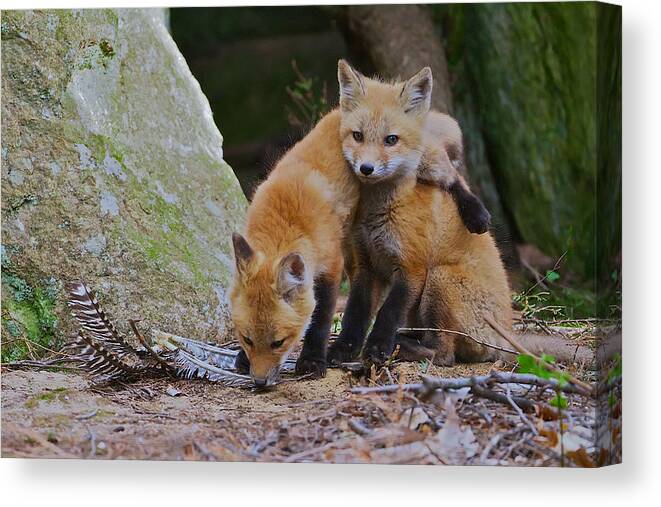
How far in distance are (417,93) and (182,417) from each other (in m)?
2.28

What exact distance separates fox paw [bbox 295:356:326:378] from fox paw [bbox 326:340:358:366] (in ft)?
0.33

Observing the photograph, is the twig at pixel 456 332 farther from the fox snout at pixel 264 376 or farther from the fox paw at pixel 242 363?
the fox paw at pixel 242 363

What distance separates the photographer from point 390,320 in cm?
563

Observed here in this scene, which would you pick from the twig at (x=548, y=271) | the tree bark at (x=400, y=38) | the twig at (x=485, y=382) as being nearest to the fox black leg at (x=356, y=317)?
the twig at (x=485, y=382)

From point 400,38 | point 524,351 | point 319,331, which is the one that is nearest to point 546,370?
point 524,351

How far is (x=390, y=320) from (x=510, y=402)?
843 millimetres

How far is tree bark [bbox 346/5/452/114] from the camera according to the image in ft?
27.0

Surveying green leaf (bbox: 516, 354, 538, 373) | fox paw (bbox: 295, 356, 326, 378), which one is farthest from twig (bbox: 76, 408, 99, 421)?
green leaf (bbox: 516, 354, 538, 373)

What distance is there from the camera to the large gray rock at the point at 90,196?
593 cm

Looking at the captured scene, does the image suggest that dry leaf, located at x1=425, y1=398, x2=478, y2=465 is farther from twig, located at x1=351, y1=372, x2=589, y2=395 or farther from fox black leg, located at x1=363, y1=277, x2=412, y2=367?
fox black leg, located at x1=363, y1=277, x2=412, y2=367

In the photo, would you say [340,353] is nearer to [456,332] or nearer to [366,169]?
[456,332]

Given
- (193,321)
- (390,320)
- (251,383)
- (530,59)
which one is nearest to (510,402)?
(390,320)

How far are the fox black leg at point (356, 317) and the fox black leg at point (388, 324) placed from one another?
14 centimetres

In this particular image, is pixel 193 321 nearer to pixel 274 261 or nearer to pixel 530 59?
pixel 274 261
